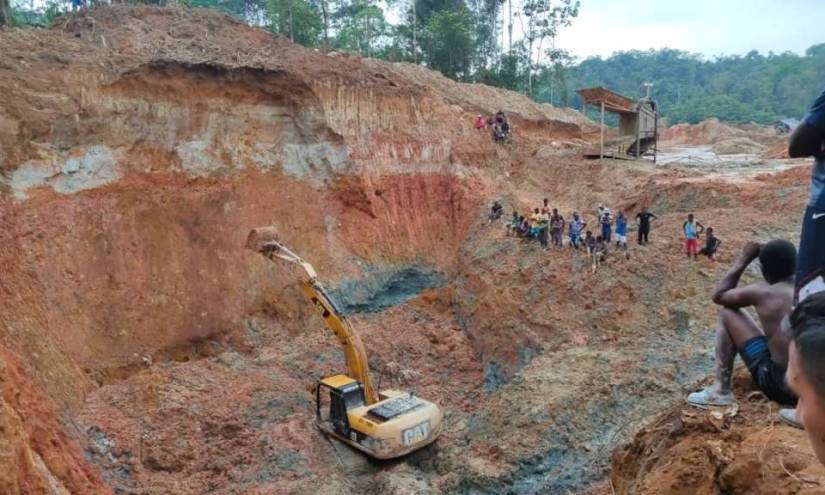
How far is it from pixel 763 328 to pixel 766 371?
13.2 inches

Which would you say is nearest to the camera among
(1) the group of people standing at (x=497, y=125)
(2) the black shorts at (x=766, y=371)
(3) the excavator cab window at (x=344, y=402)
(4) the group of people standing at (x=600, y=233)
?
(2) the black shorts at (x=766, y=371)

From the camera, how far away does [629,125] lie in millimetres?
23797

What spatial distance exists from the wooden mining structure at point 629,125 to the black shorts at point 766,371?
17864 mm

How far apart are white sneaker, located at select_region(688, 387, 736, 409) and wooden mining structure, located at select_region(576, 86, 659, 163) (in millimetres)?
17781

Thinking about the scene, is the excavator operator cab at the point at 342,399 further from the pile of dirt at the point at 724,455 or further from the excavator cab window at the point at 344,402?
the pile of dirt at the point at 724,455

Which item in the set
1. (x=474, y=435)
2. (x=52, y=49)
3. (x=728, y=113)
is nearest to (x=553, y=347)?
(x=474, y=435)

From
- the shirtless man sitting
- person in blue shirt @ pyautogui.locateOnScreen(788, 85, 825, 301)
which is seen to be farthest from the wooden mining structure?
person in blue shirt @ pyautogui.locateOnScreen(788, 85, 825, 301)

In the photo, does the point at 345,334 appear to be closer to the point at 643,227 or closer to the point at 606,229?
the point at 606,229

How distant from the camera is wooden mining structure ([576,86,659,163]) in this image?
2178 cm

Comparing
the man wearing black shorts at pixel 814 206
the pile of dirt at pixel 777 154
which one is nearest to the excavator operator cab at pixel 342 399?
Answer: the man wearing black shorts at pixel 814 206

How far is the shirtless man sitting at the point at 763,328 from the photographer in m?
4.59

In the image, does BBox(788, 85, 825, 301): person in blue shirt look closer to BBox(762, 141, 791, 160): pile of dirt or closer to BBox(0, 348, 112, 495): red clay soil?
BBox(0, 348, 112, 495): red clay soil

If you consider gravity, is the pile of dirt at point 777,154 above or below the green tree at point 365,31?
below

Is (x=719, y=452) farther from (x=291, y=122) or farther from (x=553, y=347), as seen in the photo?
(x=291, y=122)
